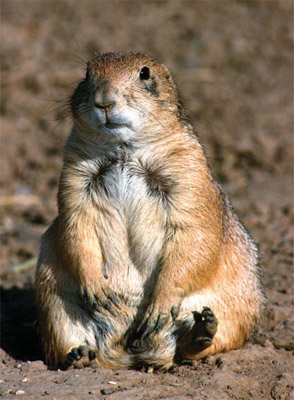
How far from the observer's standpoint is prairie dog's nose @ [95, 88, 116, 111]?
14.3ft

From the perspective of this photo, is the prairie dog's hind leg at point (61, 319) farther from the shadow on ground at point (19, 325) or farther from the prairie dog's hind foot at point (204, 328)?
the prairie dog's hind foot at point (204, 328)

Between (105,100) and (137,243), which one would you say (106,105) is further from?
(137,243)

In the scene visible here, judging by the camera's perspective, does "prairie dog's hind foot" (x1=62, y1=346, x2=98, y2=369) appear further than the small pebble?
Yes

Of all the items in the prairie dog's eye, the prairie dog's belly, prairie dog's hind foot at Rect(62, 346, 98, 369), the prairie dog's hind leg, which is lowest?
prairie dog's hind foot at Rect(62, 346, 98, 369)

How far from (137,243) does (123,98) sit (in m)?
1.03

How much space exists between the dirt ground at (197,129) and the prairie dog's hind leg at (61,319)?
6.4 inches

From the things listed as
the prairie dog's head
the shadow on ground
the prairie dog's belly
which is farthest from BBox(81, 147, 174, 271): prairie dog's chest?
the shadow on ground

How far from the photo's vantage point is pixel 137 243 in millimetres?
4742

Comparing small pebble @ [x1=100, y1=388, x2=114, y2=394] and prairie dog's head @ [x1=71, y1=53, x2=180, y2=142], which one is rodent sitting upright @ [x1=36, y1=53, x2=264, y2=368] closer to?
prairie dog's head @ [x1=71, y1=53, x2=180, y2=142]

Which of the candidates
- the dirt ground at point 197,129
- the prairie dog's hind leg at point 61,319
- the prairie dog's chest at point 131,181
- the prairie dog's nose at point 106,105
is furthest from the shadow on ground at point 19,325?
the prairie dog's nose at point 106,105

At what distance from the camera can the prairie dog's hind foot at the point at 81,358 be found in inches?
189

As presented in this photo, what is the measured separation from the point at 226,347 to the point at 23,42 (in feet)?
26.8

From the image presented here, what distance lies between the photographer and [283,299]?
19.9 feet

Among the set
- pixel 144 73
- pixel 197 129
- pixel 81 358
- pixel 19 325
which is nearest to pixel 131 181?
pixel 144 73
